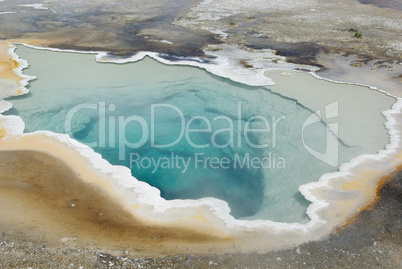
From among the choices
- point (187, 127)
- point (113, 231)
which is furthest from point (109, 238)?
point (187, 127)

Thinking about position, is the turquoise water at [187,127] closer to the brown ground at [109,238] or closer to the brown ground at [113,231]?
the brown ground at [109,238]

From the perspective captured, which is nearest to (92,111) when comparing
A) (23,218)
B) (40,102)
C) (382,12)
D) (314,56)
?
(40,102)

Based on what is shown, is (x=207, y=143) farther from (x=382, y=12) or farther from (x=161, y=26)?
(x=382, y=12)

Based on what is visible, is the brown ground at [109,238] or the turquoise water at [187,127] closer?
the brown ground at [109,238]

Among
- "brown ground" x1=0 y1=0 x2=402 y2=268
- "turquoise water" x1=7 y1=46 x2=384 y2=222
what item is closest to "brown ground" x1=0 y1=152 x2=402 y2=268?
"brown ground" x1=0 y1=0 x2=402 y2=268

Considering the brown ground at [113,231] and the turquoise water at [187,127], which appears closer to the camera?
the brown ground at [113,231]

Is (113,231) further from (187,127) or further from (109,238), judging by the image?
(187,127)

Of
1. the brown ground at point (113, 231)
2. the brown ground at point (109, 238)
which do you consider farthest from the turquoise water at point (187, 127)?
the brown ground at point (113, 231)

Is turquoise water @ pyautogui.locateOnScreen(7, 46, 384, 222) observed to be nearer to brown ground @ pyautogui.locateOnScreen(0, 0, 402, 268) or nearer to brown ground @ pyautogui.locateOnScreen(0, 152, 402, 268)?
brown ground @ pyautogui.locateOnScreen(0, 152, 402, 268)
